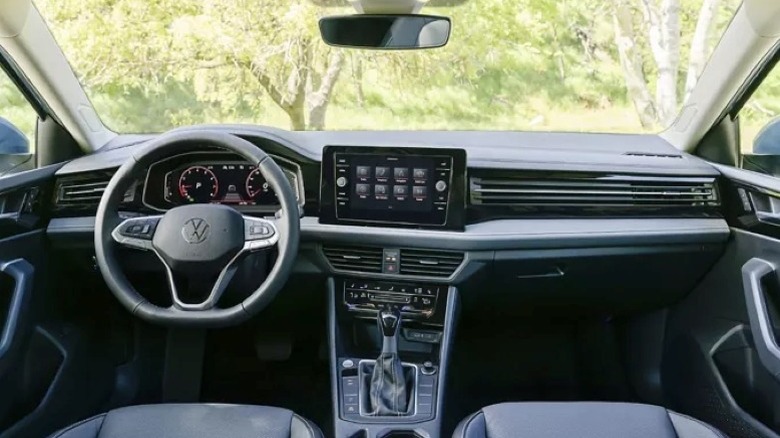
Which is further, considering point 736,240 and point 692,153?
point 692,153

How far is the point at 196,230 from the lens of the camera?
7.63ft

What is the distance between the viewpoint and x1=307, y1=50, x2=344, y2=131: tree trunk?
3252mm

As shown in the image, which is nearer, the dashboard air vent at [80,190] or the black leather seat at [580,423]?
the black leather seat at [580,423]

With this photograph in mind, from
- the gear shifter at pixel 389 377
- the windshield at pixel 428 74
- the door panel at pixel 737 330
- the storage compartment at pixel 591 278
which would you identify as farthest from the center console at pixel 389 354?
the door panel at pixel 737 330

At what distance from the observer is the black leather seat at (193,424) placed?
7.07 feet

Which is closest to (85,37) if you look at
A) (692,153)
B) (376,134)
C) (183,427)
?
(376,134)

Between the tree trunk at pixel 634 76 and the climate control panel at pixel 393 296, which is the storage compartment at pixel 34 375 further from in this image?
the tree trunk at pixel 634 76

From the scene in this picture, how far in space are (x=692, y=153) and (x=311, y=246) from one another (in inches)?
59.9

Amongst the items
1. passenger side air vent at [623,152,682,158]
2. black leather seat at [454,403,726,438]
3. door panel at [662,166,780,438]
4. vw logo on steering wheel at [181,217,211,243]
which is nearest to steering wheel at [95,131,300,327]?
vw logo on steering wheel at [181,217,211,243]

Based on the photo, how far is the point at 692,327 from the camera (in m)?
3.14

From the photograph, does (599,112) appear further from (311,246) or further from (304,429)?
(304,429)

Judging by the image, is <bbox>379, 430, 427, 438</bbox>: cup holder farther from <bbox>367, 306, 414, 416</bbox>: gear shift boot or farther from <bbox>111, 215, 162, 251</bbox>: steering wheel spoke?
<bbox>111, 215, 162, 251</bbox>: steering wheel spoke

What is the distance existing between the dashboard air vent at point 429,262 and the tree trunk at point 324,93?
766 millimetres

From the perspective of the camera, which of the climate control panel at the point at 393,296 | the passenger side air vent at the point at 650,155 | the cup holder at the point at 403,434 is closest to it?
the cup holder at the point at 403,434
